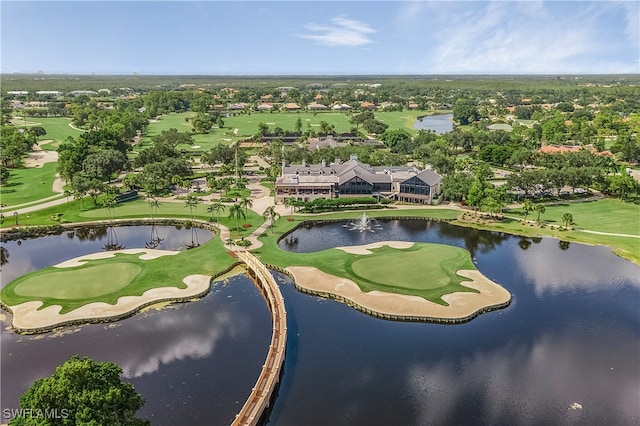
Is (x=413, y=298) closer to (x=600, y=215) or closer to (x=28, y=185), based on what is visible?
(x=600, y=215)

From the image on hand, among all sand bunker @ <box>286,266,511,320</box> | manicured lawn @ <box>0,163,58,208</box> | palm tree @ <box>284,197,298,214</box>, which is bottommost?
sand bunker @ <box>286,266,511,320</box>

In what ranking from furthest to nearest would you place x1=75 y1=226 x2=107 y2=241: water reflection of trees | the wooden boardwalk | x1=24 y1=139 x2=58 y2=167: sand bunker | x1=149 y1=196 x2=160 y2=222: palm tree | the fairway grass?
x1=24 y1=139 x2=58 y2=167: sand bunker
x1=149 y1=196 x2=160 y2=222: palm tree
x1=75 y1=226 x2=107 y2=241: water reflection of trees
the fairway grass
the wooden boardwalk

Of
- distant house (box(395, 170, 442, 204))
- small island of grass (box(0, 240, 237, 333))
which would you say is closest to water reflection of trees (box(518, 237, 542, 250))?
distant house (box(395, 170, 442, 204))

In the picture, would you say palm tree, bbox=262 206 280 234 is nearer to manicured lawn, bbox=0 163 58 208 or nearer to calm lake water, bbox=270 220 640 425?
calm lake water, bbox=270 220 640 425

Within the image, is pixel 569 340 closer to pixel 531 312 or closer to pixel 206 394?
pixel 531 312

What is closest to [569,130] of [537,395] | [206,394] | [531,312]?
[531,312]

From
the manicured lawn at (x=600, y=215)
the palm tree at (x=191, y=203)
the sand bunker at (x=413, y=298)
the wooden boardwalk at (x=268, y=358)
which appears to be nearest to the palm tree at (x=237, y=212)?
the palm tree at (x=191, y=203)

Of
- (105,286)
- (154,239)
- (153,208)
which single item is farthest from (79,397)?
(153,208)
